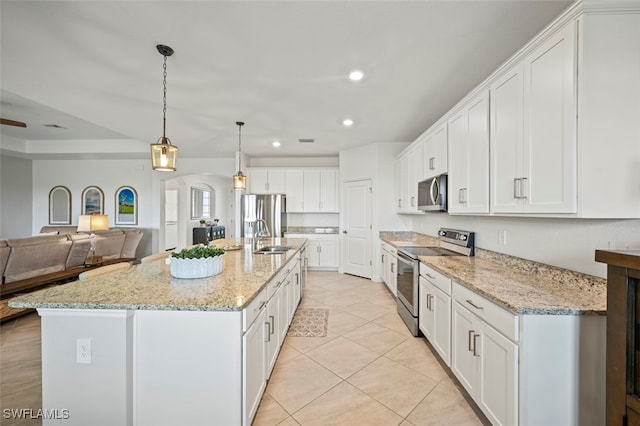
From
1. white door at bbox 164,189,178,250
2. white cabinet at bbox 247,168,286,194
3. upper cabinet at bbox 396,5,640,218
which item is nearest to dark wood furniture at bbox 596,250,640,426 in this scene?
upper cabinet at bbox 396,5,640,218

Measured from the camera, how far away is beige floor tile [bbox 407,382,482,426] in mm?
1762

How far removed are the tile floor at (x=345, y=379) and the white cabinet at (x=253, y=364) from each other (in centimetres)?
23

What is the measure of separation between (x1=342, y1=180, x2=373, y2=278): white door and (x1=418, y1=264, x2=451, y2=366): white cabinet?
8.76 ft

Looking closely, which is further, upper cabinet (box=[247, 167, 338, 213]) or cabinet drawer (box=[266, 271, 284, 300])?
upper cabinet (box=[247, 167, 338, 213])

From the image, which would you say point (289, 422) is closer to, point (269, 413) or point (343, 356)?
point (269, 413)

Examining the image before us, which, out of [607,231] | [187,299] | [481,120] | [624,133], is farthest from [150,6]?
[607,231]

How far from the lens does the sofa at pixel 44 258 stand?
3.29 m

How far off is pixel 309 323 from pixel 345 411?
4.72 ft

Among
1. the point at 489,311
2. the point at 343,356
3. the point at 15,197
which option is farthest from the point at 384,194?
the point at 15,197

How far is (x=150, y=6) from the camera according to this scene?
176cm

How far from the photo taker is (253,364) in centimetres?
162

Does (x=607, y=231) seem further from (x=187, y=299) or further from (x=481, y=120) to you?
(x=187, y=299)

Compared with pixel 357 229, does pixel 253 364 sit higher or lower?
lower

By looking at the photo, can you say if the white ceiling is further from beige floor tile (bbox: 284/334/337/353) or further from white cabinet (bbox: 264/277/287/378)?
beige floor tile (bbox: 284/334/337/353)
